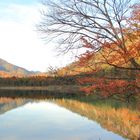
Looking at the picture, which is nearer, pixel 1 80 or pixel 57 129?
pixel 57 129

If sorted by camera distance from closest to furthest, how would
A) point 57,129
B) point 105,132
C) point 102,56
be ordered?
point 102,56 → point 105,132 → point 57,129

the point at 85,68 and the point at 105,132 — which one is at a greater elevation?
the point at 85,68

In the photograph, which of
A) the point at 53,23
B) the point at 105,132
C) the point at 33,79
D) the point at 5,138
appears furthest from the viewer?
the point at 33,79

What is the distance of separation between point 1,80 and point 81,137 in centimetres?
13897

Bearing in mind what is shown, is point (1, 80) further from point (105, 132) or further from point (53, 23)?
point (53, 23)

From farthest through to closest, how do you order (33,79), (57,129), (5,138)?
(33,79) < (57,129) < (5,138)

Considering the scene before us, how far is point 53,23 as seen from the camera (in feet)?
55.8

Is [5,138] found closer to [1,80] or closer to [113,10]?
[113,10]

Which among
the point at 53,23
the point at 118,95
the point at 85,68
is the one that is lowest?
the point at 118,95

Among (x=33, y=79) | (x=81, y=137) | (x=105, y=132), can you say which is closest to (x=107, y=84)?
(x=81, y=137)

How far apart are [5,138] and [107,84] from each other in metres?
16.2

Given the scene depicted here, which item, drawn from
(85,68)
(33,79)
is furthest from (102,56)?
(33,79)

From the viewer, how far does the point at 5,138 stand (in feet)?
99.9

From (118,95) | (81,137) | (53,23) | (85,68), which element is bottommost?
(81,137)
